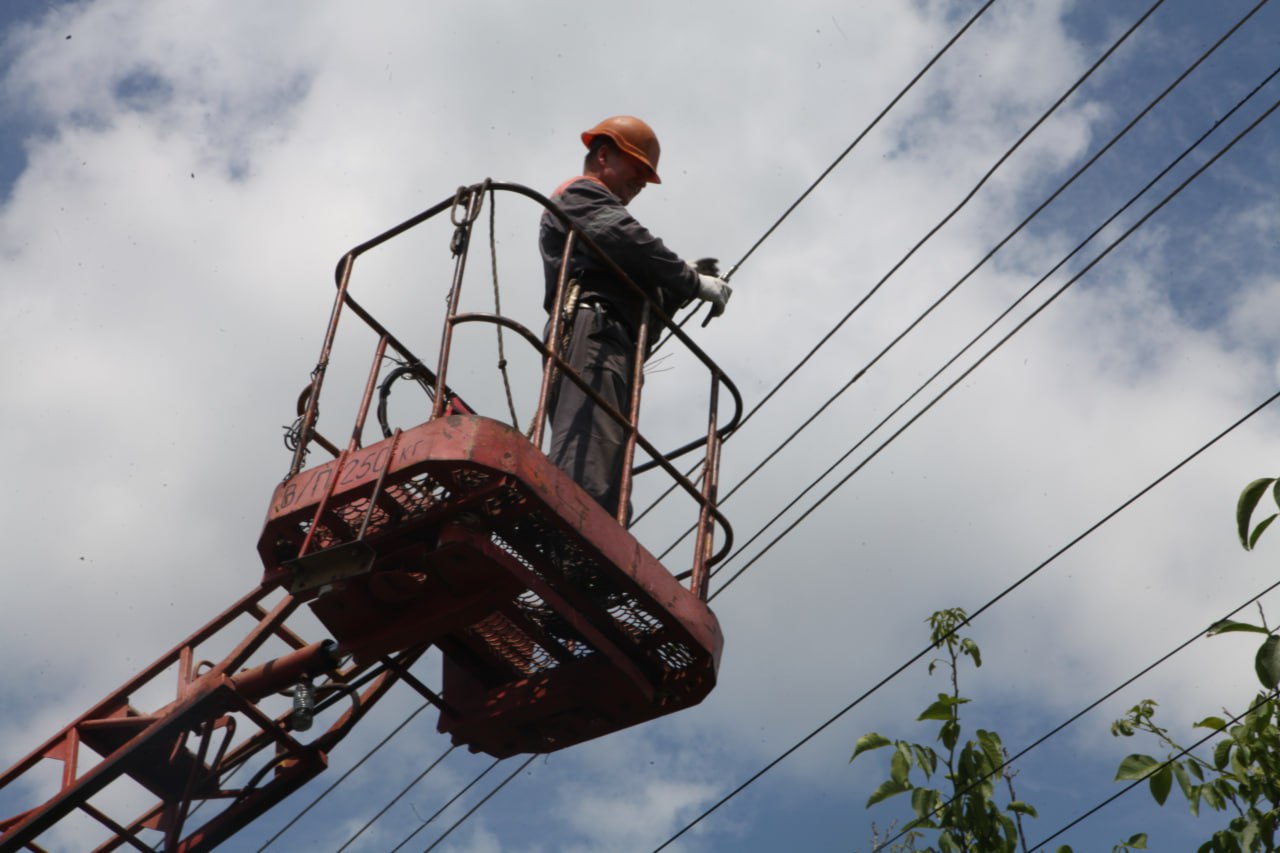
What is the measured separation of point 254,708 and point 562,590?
64.9 inches

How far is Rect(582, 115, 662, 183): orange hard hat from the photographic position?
29.3 ft

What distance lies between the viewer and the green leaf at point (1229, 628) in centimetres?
555

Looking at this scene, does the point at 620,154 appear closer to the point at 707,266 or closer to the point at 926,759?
the point at 707,266

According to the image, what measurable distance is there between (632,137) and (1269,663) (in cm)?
456

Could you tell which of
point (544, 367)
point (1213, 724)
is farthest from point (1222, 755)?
point (544, 367)

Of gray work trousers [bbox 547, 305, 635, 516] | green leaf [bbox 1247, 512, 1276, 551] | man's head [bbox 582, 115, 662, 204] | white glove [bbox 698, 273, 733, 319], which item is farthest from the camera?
man's head [bbox 582, 115, 662, 204]

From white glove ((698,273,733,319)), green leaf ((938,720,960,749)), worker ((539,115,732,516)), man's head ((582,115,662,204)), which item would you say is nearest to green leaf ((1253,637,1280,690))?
green leaf ((938,720,960,749))

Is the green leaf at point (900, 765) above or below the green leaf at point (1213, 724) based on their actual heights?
above

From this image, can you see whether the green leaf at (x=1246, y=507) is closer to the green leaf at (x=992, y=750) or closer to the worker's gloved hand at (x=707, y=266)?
the green leaf at (x=992, y=750)

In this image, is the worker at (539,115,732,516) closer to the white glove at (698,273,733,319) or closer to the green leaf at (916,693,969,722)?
the white glove at (698,273,733,319)

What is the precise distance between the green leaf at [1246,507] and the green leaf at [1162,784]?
1.11 meters

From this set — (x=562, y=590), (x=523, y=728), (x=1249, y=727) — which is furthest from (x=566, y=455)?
(x=1249, y=727)

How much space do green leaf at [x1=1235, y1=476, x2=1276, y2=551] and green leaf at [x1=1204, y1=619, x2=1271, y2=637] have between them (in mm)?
303

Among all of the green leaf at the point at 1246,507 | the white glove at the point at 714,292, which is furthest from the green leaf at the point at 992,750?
the white glove at the point at 714,292
